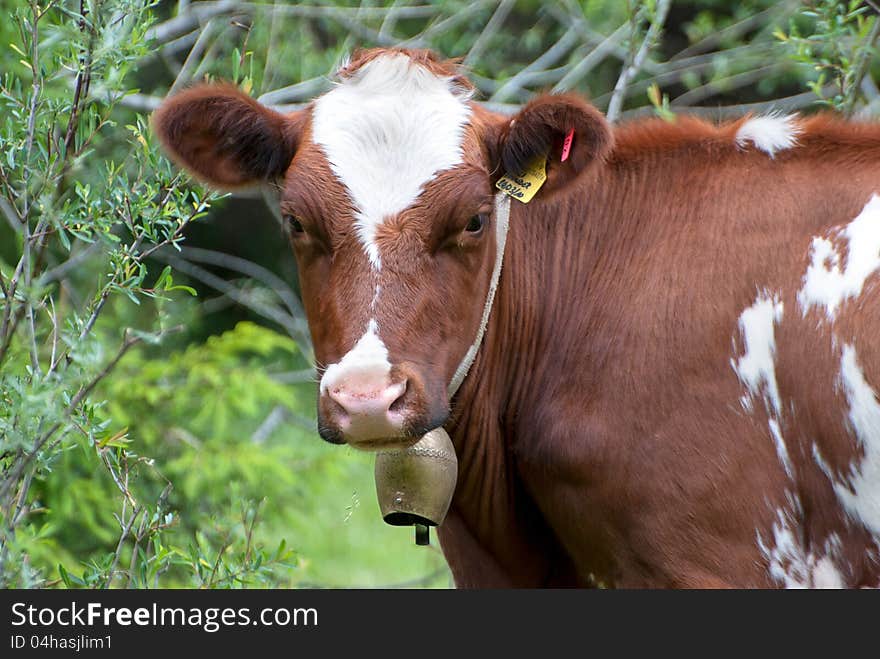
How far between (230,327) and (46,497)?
531 centimetres

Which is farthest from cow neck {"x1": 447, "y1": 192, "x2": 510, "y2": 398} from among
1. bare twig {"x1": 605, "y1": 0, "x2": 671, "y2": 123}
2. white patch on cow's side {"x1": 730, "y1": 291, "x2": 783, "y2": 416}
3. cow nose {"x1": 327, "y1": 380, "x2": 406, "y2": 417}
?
bare twig {"x1": 605, "y1": 0, "x2": 671, "y2": 123}

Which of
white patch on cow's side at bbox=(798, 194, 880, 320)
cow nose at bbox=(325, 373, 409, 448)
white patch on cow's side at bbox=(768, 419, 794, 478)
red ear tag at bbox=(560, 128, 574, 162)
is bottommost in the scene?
cow nose at bbox=(325, 373, 409, 448)

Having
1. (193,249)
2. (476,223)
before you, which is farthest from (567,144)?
(193,249)

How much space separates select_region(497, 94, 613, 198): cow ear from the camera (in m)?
3.89

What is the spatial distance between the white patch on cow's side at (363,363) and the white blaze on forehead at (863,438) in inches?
54.3

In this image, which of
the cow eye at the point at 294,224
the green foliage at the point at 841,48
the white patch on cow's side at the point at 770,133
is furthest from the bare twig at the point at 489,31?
the cow eye at the point at 294,224

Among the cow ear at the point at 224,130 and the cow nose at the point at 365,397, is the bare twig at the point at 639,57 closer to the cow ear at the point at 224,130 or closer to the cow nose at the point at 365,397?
the cow ear at the point at 224,130

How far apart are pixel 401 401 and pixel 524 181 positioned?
93 centimetres

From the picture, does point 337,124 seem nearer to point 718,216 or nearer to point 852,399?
point 718,216

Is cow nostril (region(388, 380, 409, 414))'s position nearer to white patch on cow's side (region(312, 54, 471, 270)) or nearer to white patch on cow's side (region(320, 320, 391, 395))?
white patch on cow's side (region(320, 320, 391, 395))

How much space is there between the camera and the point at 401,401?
3.48 m

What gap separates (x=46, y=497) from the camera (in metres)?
6.90

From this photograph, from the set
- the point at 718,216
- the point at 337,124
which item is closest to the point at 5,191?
the point at 337,124

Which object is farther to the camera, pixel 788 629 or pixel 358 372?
pixel 788 629
